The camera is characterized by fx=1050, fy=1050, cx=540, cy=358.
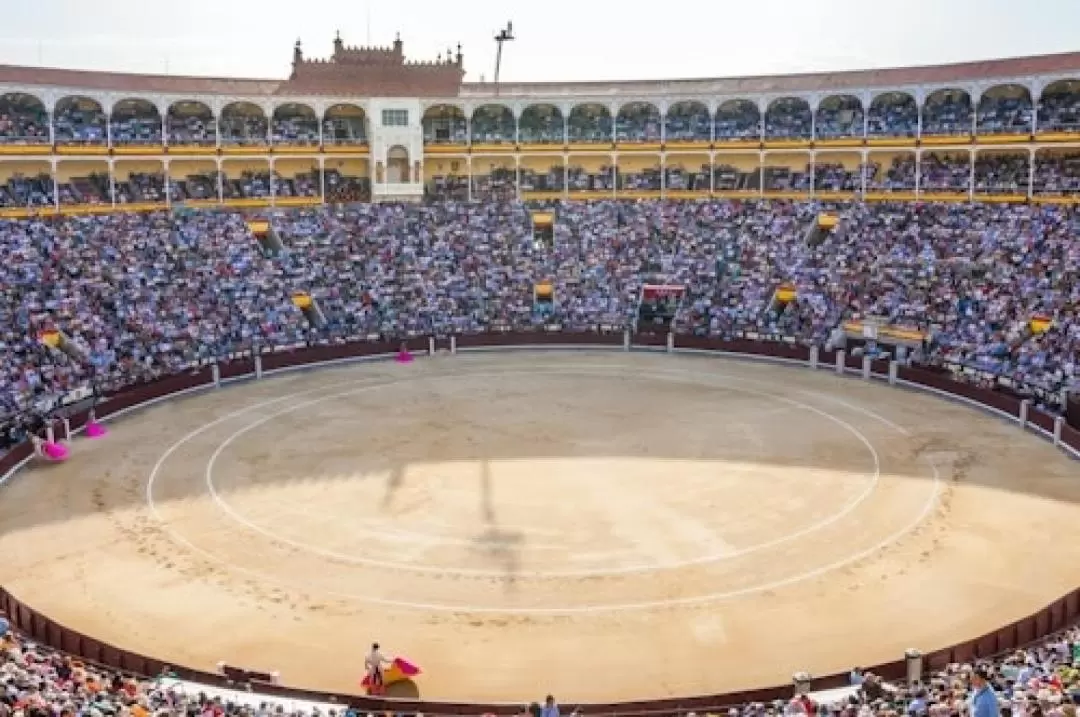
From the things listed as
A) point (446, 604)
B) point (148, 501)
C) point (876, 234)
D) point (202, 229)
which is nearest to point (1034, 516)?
point (446, 604)

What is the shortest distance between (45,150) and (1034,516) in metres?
49.3

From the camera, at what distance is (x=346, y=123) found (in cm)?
6594

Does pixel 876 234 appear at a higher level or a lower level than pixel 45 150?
lower

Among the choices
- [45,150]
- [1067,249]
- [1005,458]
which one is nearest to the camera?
[1005,458]

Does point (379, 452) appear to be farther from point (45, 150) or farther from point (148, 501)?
point (45, 150)

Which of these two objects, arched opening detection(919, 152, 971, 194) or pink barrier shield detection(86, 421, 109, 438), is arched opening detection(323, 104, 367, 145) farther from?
arched opening detection(919, 152, 971, 194)

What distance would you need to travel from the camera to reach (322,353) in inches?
1953

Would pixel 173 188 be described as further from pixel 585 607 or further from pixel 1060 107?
pixel 1060 107

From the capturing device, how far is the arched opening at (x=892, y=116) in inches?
2345

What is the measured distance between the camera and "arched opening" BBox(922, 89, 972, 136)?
57356 millimetres

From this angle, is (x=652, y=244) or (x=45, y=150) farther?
(x=652, y=244)

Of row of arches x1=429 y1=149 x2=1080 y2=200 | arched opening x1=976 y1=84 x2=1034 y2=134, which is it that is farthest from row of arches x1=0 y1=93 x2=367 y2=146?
arched opening x1=976 y1=84 x2=1034 y2=134

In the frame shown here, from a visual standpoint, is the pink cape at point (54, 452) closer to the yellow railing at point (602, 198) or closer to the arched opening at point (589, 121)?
the yellow railing at point (602, 198)

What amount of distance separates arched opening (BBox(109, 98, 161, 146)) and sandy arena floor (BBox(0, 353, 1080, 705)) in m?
24.1
